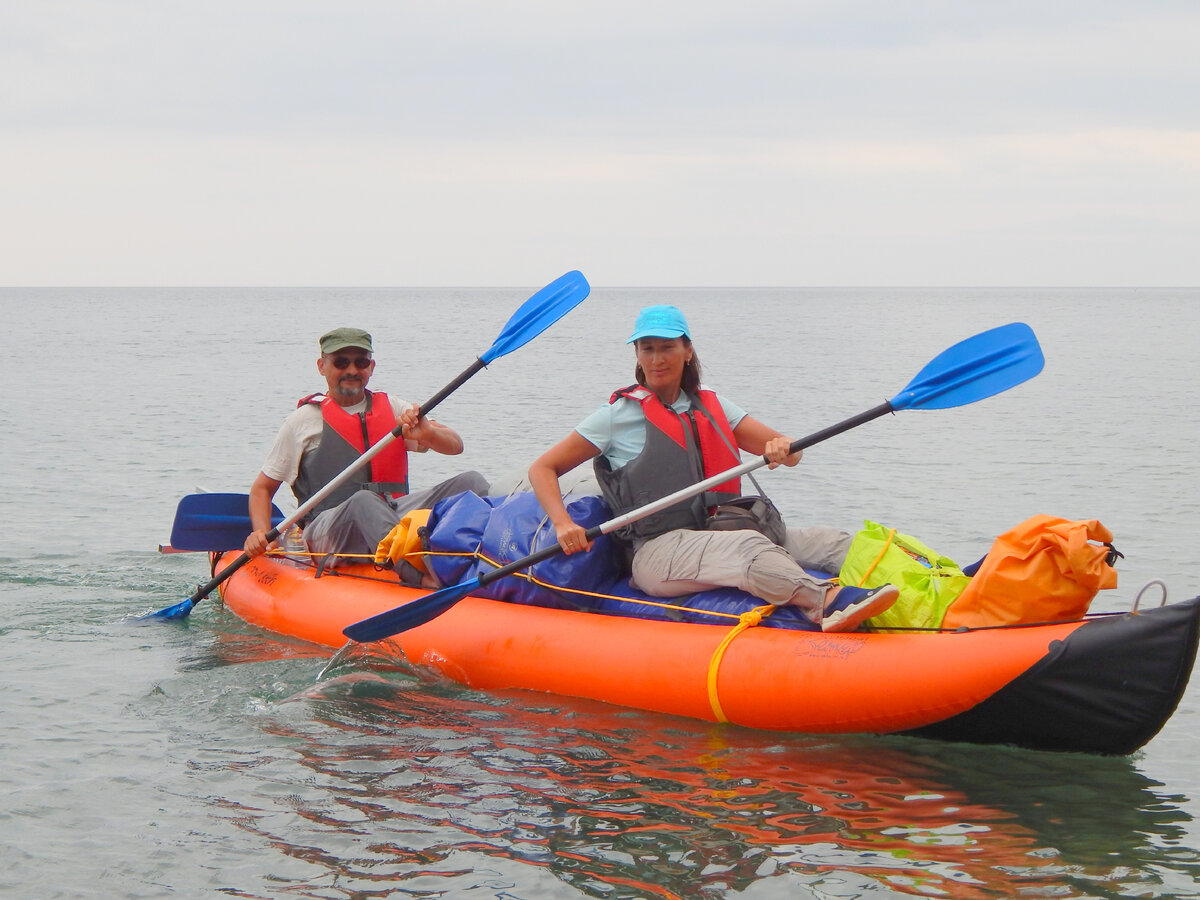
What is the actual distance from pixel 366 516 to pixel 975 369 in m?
3.09

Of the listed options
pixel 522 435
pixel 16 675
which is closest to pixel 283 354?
pixel 522 435

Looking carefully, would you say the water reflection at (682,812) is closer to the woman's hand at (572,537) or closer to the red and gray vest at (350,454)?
the woman's hand at (572,537)

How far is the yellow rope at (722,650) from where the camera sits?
4816 mm

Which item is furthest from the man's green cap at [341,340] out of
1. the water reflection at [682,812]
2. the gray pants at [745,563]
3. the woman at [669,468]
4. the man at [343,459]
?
the gray pants at [745,563]

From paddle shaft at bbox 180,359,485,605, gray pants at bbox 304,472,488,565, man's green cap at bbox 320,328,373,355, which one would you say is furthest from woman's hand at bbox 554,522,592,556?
man's green cap at bbox 320,328,373,355

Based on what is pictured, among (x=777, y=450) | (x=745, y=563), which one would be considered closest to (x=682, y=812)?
(x=745, y=563)

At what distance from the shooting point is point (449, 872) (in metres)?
3.90

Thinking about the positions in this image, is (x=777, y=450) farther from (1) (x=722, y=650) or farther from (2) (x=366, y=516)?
(2) (x=366, y=516)

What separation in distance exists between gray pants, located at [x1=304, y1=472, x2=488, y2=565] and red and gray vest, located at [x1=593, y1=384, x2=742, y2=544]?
1240mm

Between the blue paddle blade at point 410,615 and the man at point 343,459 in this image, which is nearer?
the blue paddle blade at point 410,615

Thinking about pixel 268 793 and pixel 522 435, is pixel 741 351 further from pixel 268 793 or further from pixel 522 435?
pixel 268 793

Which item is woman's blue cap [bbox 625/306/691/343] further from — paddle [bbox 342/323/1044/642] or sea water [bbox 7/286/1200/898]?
sea water [bbox 7/286/1200/898]

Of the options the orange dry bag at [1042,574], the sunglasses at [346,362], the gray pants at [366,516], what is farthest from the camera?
the sunglasses at [346,362]

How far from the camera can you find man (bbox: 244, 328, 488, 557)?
20.9ft
